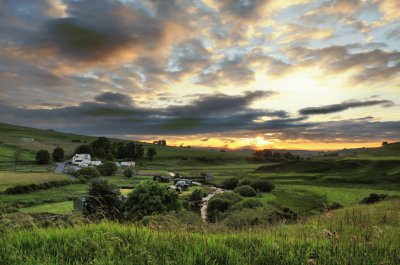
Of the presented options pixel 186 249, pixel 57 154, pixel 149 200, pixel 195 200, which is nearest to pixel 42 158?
pixel 57 154

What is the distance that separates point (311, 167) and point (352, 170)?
2303 cm

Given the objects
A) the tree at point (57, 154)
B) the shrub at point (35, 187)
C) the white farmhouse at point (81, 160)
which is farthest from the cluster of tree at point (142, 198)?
the tree at point (57, 154)

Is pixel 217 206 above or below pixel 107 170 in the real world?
below

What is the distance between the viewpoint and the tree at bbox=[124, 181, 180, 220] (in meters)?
51.5

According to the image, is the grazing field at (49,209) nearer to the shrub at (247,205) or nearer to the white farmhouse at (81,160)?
the shrub at (247,205)

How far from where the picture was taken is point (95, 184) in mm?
52969

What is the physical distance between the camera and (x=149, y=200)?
5234 centimetres

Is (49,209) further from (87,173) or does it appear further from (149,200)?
(87,173)

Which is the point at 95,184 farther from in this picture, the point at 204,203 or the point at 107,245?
the point at 107,245

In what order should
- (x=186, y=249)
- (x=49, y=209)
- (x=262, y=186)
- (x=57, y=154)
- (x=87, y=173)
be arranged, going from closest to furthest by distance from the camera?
(x=186, y=249) → (x=49, y=209) → (x=262, y=186) → (x=87, y=173) → (x=57, y=154)

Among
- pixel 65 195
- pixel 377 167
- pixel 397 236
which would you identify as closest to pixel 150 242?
pixel 397 236

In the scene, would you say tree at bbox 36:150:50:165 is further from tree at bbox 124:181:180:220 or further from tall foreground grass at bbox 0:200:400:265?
tall foreground grass at bbox 0:200:400:265

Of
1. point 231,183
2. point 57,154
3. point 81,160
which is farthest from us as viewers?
point 57,154

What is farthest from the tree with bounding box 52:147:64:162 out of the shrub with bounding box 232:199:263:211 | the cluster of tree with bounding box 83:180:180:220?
the shrub with bounding box 232:199:263:211
